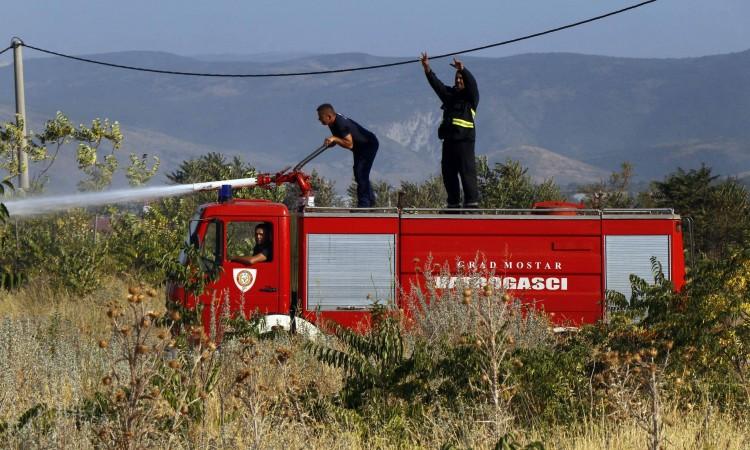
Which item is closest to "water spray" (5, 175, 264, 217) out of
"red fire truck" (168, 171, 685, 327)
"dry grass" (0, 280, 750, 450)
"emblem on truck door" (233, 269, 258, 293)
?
"red fire truck" (168, 171, 685, 327)

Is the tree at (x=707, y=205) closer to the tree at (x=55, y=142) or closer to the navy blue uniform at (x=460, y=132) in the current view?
the navy blue uniform at (x=460, y=132)

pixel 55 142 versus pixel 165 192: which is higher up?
pixel 55 142

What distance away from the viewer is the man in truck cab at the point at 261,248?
13.7 meters

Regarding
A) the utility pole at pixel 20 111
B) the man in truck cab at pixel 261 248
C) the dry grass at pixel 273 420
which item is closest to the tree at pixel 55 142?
the utility pole at pixel 20 111

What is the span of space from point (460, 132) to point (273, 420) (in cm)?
736

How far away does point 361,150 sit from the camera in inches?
610

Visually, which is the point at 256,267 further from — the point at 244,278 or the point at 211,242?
the point at 211,242

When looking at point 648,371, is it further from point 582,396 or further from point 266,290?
point 266,290

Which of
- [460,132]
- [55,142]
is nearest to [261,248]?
[460,132]

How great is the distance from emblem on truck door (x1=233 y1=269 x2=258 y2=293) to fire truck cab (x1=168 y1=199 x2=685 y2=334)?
0.01 metres

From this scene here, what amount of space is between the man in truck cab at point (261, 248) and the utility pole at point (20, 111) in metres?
12.4

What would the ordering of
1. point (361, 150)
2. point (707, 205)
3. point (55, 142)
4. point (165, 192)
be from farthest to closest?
point (707, 205) → point (55, 142) → point (165, 192) → point (361, 150)

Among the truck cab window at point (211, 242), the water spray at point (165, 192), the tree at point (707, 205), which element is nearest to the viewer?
the truck cab window at point (211, 242)

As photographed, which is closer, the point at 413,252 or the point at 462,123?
the point at 413,252
